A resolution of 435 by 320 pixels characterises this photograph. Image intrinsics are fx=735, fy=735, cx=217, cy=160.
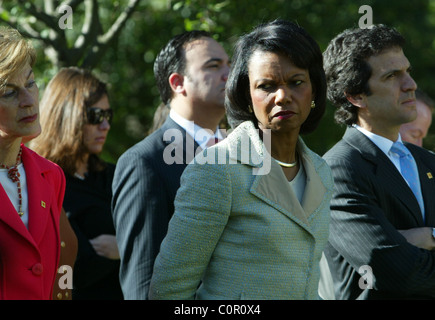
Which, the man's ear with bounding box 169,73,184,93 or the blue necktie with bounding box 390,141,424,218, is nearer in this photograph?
the blue necktie with bounding box 390,141,424,218

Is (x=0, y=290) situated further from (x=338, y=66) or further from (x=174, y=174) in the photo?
(x=338, y=66)

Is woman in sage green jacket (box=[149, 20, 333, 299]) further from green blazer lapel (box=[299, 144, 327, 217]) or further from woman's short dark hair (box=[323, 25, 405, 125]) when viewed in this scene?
woman's short dark hair (box=[323, 25, 405, 125])

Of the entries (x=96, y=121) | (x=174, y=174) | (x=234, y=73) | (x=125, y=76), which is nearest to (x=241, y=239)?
(x=234, y=73)

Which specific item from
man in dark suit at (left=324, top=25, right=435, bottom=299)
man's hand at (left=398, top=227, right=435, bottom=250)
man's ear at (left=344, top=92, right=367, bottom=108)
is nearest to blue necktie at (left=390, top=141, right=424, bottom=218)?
man in dark suit at (left=324, top=25, right=435, bottom=299)

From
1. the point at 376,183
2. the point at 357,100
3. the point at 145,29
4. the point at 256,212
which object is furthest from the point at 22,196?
the point at 145,29

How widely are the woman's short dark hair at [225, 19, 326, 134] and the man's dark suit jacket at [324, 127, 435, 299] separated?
88 cm

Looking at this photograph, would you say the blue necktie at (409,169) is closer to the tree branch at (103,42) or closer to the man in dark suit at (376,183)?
the man in dark suit at (376,183)

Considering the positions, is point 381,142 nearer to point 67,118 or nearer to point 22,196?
point 22,196

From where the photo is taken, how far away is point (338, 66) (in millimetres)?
4906

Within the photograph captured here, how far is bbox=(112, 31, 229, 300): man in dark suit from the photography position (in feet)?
14.1

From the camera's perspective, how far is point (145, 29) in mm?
12047

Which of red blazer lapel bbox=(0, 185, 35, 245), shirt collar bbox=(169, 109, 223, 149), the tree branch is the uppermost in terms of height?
the tree branch

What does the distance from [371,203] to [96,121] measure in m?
2.40

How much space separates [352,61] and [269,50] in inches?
57.1
